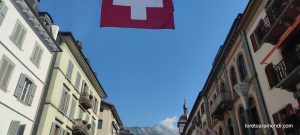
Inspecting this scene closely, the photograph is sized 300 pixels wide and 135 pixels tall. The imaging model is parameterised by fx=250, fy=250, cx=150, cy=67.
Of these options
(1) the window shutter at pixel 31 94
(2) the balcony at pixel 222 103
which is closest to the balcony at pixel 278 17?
(2) the balcony at pixel 222 103

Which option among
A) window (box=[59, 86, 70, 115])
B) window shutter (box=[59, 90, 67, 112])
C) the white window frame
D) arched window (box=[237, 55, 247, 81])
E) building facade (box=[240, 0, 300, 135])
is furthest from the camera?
window (box=[59, 86, 70, 115])

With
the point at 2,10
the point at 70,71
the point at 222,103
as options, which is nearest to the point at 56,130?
the point at 70,71

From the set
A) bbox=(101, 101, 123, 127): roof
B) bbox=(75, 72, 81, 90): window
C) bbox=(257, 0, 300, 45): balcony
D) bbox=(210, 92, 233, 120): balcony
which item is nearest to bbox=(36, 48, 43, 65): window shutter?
bbox=(75, 72, 81, 90): window

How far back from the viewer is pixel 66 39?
2389cm

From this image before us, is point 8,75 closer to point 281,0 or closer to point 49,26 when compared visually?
point 49,26

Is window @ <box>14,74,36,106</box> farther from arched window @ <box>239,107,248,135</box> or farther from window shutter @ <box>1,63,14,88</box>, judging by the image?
arched window @ <box>239,107,248,135</box>

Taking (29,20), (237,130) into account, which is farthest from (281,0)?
(29,20)

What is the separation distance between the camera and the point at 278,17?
12.6 m

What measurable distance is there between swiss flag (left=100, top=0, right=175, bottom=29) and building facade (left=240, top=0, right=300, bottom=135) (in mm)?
6706

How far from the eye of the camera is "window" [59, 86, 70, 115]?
22.2 meters

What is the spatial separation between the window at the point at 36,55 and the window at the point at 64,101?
4.04 metres

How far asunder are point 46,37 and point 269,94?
17168 mm

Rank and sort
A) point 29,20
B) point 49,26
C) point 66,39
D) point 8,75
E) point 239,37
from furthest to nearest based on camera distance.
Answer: point 66,39
point 49,26
point 239,37
point 29,20
point 8,75

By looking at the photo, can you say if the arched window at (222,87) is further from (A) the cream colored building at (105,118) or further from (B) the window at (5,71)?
(A) the cream colored building at (105,118)
